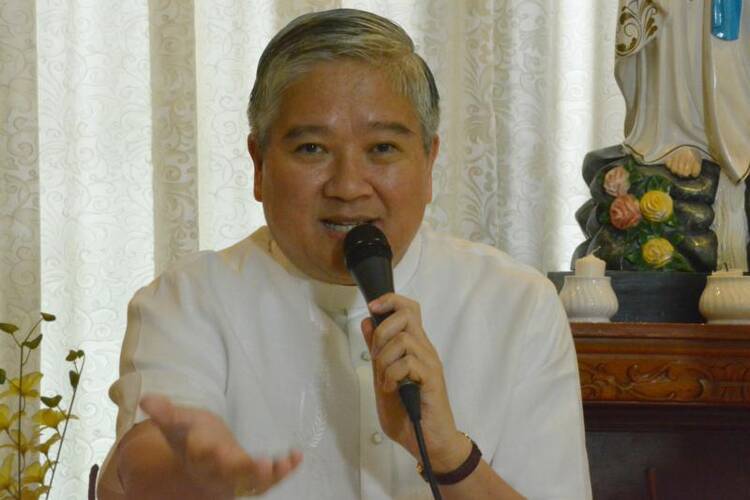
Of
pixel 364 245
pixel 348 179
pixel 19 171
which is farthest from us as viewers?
pixel 19 171

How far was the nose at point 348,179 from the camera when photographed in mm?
1289

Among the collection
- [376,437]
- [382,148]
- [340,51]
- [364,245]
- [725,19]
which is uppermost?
[725,19]

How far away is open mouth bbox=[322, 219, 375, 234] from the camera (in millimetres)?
1306

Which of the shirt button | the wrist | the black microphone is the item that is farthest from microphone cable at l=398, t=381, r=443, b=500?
the shirt button

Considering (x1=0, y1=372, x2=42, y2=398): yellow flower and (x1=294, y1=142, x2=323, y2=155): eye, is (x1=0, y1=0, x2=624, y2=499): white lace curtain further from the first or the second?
(x1=294, y1=142, x2=323, y2=155): eye

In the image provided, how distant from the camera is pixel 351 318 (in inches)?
55.1

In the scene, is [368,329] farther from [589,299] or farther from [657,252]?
[657,252]

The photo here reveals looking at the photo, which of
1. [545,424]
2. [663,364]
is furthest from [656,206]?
[545,424]

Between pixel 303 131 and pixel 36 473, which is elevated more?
pixel 303 131

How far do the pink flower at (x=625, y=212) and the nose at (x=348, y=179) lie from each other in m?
0.95

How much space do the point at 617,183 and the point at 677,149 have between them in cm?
14

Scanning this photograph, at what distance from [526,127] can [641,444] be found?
95 cm

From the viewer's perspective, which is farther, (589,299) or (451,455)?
(589,299)

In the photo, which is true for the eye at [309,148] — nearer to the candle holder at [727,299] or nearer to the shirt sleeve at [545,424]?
the shirt sleeve at [545,424]
